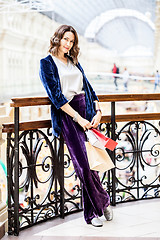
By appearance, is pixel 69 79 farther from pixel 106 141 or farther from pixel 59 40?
pixel 106 141

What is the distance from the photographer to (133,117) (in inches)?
111

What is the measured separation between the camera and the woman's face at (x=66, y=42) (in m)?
2.25

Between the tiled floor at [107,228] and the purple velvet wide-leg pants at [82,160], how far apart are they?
13cm

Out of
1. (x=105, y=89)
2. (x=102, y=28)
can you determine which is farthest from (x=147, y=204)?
(x=102, y=28)

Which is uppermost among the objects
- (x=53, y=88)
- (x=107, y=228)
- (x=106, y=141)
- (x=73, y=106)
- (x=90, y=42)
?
(x=90, y=42)

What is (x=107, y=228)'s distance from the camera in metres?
2.35

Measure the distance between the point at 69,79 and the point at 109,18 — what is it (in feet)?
125

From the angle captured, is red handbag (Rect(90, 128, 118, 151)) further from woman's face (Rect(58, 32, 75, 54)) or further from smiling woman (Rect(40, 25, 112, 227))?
woman's face (Rect(58, 32, 75, 54))

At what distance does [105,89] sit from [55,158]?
686 inches

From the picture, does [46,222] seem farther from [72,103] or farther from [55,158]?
[72,103]

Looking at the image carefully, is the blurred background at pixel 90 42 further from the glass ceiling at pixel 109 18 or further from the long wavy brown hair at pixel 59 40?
the long wavy brown hair at pixel 59 40

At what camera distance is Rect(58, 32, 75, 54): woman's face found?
225 centimetres

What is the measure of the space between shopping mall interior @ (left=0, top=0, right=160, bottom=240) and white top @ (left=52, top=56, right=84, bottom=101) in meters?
0.14

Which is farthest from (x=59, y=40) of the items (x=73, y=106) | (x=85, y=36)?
(x=85, y=36)
